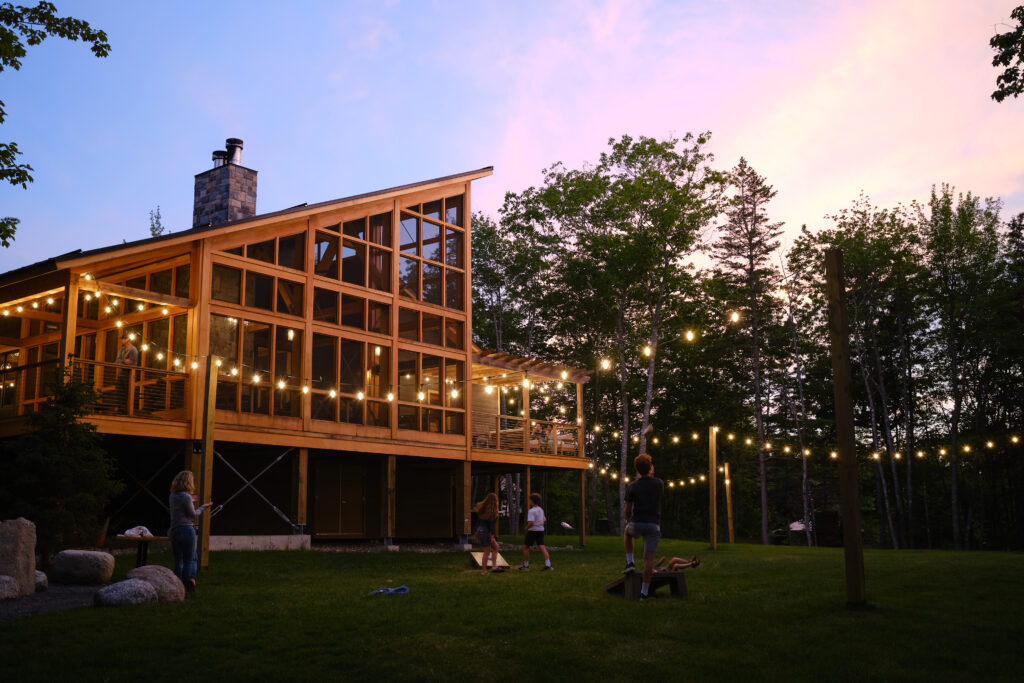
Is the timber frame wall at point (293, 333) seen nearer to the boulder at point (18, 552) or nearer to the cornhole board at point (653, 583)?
the boulder at point (18, 552)

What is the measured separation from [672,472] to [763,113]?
2243 cm

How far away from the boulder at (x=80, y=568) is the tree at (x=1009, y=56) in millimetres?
15141

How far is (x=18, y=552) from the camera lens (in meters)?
10.5

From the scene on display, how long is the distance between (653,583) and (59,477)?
9.08 meters

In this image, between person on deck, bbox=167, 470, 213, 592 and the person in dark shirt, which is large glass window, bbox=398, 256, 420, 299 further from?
the person in dark shirt

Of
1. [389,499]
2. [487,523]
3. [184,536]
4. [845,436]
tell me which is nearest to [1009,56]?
[845,436]

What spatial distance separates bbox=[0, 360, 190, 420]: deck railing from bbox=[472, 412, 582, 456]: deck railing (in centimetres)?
954

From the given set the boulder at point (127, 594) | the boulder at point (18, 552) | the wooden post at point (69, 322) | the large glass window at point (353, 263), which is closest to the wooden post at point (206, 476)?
the boulder at point (18, 552)

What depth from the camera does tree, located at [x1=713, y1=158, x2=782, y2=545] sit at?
42406 millimetres

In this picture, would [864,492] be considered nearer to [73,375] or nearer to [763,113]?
[763,113]

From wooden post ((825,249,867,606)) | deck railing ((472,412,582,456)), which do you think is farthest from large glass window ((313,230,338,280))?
wooden post ((825,249,867,606))

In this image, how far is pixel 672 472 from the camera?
153ft

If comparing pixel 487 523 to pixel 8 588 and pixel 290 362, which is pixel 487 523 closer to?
pixel 8 588

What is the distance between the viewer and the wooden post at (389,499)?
902 inches
